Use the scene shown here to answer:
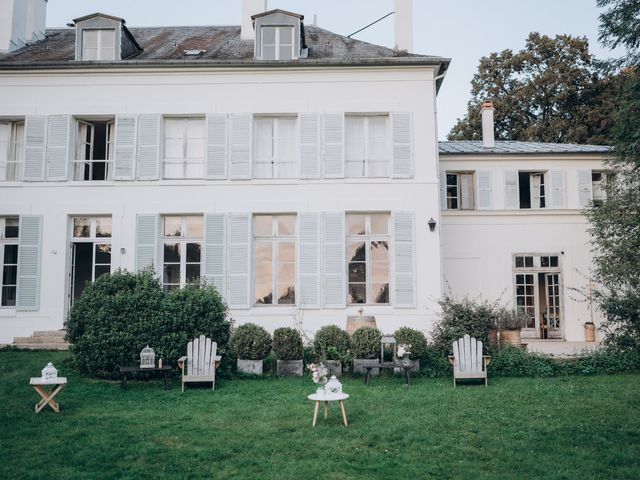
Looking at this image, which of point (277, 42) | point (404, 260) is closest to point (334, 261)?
point (404, 260)

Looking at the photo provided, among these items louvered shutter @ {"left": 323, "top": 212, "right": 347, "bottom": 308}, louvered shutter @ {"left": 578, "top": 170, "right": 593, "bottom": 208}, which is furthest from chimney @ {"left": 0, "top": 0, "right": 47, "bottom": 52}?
louvered shutter @ {"left": 578, "top": 170, "right": 593, "bottom": 208}

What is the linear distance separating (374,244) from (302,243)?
1664mm

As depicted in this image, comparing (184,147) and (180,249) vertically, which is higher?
(184,147)

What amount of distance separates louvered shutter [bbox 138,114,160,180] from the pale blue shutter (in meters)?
1.69

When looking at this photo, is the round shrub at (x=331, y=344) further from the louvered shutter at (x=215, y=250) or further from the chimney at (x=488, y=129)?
the chimney at (x=488, y=129)

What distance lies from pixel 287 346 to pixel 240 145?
212 inches

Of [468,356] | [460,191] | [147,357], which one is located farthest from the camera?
[460,191]

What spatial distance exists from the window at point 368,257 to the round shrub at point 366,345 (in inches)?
117

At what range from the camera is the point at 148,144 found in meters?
13.2

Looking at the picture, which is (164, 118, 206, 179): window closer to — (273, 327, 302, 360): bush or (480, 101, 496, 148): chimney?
(273, 327, 302, 360): bush

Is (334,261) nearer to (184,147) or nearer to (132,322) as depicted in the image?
(184,147)

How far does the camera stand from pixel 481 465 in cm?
535

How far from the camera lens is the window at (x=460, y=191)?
15406 millimetres

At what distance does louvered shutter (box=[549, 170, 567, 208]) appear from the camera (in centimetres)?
1519
